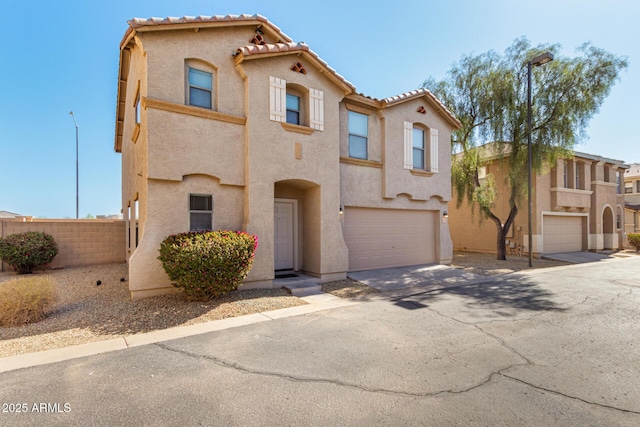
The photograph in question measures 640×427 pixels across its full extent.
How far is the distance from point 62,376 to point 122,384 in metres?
0.92

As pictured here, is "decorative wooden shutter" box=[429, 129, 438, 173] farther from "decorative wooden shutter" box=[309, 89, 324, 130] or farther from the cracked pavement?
the cracked pavement

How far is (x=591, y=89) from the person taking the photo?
14.4 meters

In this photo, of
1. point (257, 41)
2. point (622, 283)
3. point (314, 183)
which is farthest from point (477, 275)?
point (257, 41)

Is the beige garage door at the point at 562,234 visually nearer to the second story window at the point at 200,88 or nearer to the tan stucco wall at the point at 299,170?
the tan stucco wall at the point at 299,170

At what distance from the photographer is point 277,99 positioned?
9180mm

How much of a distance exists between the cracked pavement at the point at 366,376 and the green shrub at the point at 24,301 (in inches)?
98.1

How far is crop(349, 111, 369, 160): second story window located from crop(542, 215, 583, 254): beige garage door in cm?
1367

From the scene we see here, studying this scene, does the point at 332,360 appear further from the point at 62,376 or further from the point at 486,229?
the point at 486,229

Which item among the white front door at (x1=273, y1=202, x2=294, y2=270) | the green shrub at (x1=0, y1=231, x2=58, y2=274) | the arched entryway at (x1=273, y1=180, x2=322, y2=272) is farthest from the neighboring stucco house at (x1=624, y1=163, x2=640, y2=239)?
the green shrub at (x1=0, y1=231, x2=58, y2=274)

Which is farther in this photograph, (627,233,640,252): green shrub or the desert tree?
(627,233,640,252): green shrub

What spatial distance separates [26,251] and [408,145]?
14.3m

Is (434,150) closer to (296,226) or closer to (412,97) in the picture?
(412,97)

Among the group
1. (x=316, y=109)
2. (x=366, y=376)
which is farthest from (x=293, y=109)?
(x=366, y=376)

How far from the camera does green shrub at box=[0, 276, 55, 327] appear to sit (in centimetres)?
593
